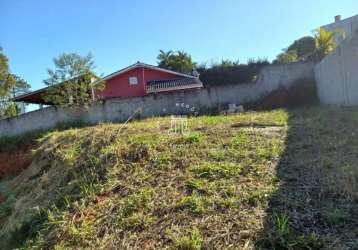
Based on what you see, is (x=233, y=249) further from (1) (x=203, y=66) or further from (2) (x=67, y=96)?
(1) (x=203, y=66)

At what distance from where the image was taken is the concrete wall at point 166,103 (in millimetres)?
12344

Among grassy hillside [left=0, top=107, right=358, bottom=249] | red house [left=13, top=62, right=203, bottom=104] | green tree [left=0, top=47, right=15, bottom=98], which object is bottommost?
grassy hillside [left=0, top=107, right=358, bottom=249]

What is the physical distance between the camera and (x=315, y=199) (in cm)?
245

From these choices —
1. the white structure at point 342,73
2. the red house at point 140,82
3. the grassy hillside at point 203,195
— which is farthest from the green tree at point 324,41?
the grassy hillside at point 203,195

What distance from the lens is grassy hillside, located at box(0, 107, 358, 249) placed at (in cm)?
215

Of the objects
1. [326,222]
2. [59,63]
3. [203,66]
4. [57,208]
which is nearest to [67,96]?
[59,63]

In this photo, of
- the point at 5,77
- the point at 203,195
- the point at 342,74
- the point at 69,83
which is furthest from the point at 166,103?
the point at 5,77

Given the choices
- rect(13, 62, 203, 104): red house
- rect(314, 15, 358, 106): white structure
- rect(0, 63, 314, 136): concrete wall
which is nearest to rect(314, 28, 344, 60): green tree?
rect(0, 63, 314, 136): concrete wall

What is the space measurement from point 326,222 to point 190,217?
1.08 m

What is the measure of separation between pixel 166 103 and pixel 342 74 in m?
7.50

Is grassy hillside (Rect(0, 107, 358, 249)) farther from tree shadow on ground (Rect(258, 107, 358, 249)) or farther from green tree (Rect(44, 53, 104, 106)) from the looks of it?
green tree (Rect(44, 53, 104, 106))

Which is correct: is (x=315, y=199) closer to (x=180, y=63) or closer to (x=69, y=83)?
(x=69, y=83)

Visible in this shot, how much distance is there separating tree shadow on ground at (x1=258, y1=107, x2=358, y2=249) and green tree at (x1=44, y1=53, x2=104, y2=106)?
10627 mm

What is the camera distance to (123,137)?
4.95 metres
